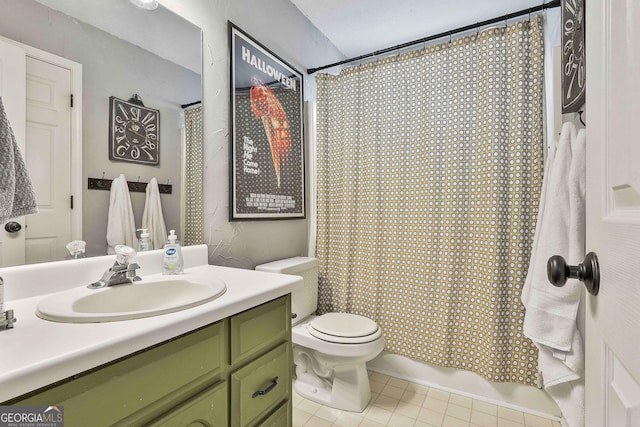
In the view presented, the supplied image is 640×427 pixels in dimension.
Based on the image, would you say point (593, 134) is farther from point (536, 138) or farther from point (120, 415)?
point (536, 138)

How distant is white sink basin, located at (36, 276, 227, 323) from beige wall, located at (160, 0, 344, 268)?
1.35ft

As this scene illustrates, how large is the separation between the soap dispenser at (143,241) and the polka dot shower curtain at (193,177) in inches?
6.6

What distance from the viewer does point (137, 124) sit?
1199 millimetres

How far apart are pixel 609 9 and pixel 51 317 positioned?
1.17 m

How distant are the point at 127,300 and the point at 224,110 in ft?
3.21

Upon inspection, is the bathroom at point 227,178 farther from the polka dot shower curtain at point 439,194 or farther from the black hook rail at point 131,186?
the polka dot shower curtain at point 439,194

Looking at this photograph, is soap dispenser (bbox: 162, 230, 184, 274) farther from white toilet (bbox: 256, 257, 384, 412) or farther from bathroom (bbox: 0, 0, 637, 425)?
white toilet (bbox: 256, 257, 384, 412)

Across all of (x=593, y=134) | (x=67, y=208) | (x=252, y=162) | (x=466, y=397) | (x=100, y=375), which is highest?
(x=252, y=162)

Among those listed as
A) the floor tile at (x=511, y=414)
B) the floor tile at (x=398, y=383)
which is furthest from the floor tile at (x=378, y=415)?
the floor tile at (x=511, y=414)

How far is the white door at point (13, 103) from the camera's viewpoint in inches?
34.2

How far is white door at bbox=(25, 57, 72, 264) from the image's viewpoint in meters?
0.93

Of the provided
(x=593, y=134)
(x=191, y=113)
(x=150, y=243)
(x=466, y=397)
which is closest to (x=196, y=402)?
(x=150, y=243)

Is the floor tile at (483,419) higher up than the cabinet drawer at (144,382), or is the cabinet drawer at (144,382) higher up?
the cabinet drawer at (144,382)

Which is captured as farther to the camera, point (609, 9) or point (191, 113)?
point (191, 113)
